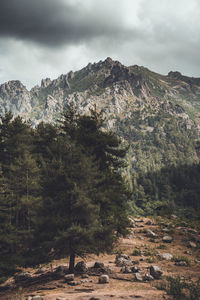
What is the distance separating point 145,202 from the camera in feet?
485

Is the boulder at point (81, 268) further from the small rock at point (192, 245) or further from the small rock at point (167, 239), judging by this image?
the small rock at point (192, 245)

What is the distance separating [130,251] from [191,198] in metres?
135

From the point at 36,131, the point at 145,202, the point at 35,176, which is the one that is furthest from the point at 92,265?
the point at 145,202

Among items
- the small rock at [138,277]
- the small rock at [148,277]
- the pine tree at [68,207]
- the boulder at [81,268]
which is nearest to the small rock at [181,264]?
the small rock at [148,277]

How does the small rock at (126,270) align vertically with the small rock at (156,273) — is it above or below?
below

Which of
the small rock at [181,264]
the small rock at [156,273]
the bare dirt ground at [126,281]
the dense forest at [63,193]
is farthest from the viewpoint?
the small rock at [181,264]

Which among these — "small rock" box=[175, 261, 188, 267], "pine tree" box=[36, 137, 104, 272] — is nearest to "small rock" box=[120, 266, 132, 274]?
"pine tree" box=[36, 137, 104, 272]

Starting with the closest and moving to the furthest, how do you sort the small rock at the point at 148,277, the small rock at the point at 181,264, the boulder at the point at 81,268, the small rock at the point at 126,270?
the small rock at the point at 148,277, the small rock at the point at 126,270, the boulder at the point at 81,268, the small rock at the point at 181,264

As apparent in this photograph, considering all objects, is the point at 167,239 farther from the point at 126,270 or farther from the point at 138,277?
the point at 138,277

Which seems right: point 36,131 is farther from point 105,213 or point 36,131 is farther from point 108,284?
point 108,284

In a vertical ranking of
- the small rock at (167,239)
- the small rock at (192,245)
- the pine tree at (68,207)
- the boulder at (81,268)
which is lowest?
the boulder at (81,268)

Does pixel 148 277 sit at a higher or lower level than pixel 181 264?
higher

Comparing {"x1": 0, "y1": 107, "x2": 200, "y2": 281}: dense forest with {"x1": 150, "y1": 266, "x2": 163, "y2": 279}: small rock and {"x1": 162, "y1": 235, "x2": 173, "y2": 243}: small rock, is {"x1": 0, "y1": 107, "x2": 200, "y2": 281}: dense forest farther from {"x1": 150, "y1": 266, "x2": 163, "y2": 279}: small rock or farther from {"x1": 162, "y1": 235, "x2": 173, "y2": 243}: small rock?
{"x1": 162, "y1": 235, "x2": 173, "y2": 243}: small rock

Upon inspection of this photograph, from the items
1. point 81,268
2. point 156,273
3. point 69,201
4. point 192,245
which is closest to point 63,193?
point 69,201
